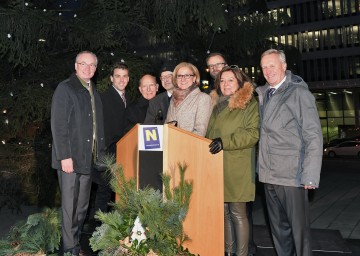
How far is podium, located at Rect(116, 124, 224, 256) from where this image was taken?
3.92m

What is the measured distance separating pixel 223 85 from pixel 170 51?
7501 mm

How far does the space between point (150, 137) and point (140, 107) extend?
1.97 meters

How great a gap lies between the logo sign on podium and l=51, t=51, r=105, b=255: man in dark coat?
1.08 metres

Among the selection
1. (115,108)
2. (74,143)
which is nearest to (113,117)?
(115,108)

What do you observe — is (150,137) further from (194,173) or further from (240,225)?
(240,225)

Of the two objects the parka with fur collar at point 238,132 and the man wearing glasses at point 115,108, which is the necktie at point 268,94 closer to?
the parka with fur collar at point 238,132

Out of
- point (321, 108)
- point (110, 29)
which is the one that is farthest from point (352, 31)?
point (110, 29)

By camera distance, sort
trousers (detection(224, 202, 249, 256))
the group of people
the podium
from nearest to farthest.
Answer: the podium
the group of people
trousers (detection(224, 202, 249, 256))

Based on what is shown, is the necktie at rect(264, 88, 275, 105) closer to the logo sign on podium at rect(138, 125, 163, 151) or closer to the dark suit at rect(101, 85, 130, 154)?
the logo sign on podium at rect(138, 125, 163, 151)

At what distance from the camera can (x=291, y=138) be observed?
4.33 meters

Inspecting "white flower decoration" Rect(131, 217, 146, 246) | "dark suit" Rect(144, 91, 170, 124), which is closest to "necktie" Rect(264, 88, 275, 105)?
"dark suit" Rect(144, 91, 170, 124)

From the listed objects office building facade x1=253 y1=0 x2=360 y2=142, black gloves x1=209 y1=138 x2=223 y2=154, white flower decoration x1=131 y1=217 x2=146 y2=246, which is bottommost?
white flower decoration x1=131 y1=217 x2=146 y2=246

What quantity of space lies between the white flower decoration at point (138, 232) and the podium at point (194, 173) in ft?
1.38

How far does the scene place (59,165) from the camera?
4.84 meters
